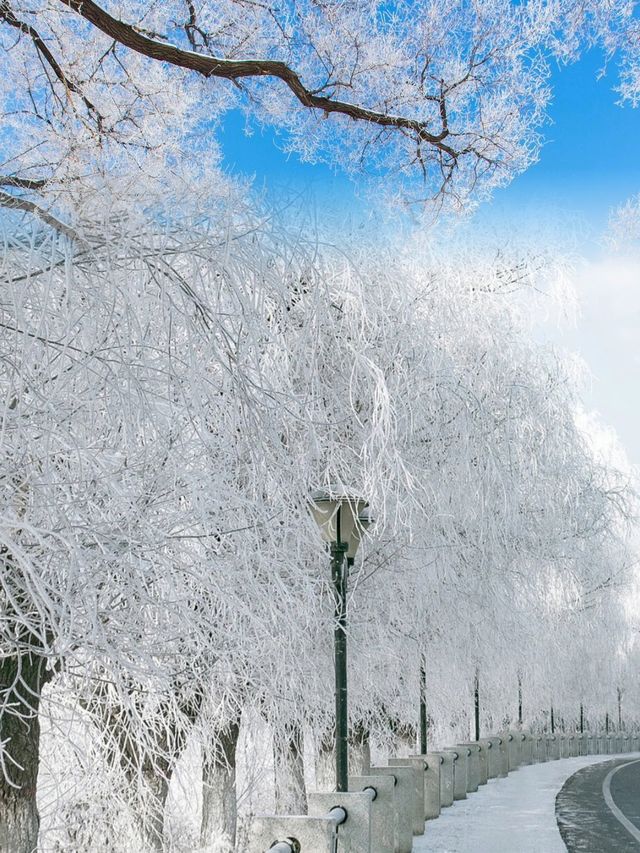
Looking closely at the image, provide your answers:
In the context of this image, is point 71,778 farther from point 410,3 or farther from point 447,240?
point 447,240

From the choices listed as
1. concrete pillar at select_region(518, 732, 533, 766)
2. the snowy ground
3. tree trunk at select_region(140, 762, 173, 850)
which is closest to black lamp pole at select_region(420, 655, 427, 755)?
the snowy ground

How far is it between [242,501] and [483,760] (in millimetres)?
15401

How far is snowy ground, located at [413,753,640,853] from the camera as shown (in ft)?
36.2

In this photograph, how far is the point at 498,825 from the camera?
514 inches

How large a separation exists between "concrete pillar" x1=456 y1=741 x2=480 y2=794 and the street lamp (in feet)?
33.1

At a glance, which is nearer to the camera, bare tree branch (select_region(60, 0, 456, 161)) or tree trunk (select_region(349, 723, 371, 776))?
bare tree branch (select_region(60, 0, 456, 161))

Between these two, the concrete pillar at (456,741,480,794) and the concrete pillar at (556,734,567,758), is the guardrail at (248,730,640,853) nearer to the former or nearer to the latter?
the concrete pillar at (456,741,480,794)

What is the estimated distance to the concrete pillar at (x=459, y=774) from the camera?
15954 millimetres

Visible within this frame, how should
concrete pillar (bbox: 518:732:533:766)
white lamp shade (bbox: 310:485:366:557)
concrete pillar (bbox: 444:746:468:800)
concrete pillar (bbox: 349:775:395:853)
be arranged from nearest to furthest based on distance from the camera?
1. white lamp shade (bbox: 310:485:366:557)
2. concrete pillar (bbox: 349:775:395:853)
3. concrete pillar (bbox: 444:746:468:800)
4. concrete pillar (bbox: 518:732:533:766)

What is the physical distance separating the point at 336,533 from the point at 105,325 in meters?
3.48

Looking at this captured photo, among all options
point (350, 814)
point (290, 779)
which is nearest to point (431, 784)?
point (290, 779)

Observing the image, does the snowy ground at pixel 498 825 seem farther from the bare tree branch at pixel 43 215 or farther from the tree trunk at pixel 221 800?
the bare tree branch at pixel 43 215

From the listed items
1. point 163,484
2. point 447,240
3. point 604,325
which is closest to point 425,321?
point 447,240

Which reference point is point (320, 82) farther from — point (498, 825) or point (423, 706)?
point (423, 706)
